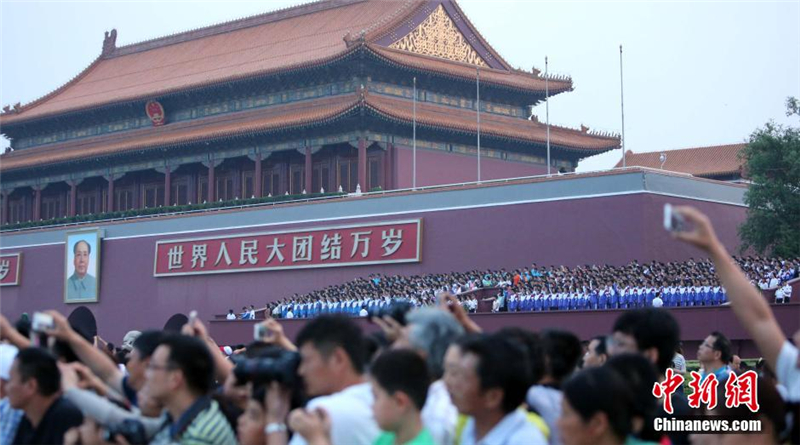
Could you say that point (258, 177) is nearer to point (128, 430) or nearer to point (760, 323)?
point (128, 430)

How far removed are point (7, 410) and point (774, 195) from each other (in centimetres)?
2071

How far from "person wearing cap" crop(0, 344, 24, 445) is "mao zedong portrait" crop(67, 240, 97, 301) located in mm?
26697

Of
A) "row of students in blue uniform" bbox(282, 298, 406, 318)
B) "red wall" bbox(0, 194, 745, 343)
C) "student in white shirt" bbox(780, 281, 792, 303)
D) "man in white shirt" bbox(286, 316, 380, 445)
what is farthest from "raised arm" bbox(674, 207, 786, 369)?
"row of students in blue uniform" bbox(282, 298, 406, 318)

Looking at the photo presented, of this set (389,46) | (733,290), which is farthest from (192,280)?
(733,290)

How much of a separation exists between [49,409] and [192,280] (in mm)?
24469

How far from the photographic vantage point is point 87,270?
3234cm

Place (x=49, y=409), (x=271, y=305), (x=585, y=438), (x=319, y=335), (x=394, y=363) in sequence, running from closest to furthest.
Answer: (x=585, y=438) → (x=394, y=363) → (x=319, y=335) → (x=49, y=409) → (x=271, y=305)

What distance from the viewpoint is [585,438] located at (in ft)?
13.3

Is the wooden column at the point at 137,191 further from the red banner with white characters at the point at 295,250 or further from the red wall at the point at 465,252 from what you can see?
the red banner with white characters at the point at 295,250

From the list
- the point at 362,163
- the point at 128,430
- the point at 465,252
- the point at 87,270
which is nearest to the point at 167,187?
the point at 87,270

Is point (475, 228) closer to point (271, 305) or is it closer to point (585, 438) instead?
point (271, 305)

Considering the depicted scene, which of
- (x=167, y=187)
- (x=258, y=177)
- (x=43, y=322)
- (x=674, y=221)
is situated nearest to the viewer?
(x=674, y=221)

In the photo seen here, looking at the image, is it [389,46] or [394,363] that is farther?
[389,46]

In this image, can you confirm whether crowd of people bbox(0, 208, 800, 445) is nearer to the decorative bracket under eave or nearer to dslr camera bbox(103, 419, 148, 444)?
dslr camera bbox(103, 419, 148, 444)
